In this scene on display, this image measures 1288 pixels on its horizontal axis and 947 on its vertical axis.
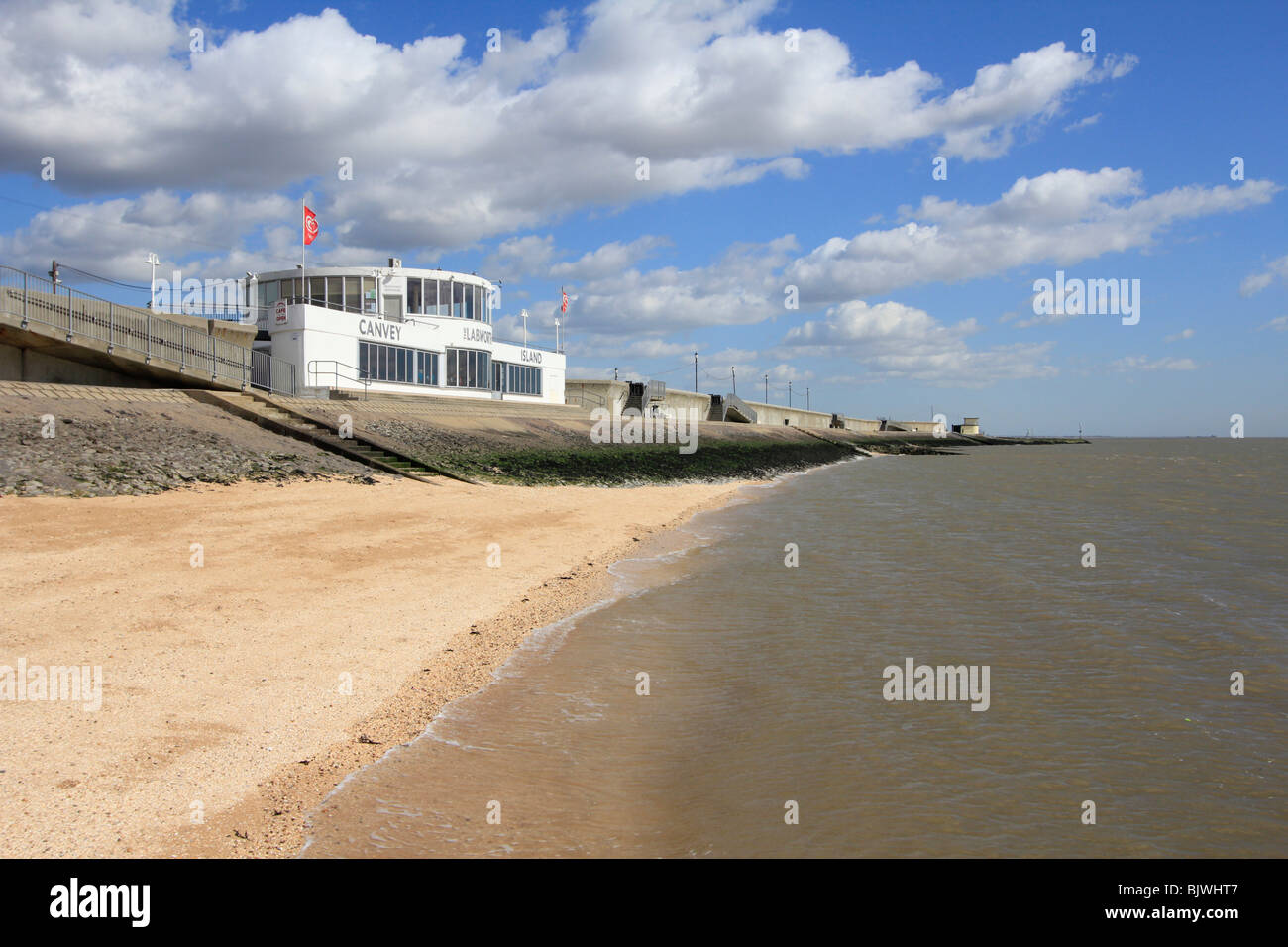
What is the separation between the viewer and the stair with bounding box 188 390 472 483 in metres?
22.6

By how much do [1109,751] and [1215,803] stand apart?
0.81 meters

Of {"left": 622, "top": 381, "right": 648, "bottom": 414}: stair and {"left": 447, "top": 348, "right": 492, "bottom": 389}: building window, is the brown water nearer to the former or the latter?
{"left": 447, "top": 348, "right": 492, "bottom": 389}: building window

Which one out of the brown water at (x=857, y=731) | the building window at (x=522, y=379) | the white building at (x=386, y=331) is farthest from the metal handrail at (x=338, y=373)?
the brown water at (x=857, y=731)

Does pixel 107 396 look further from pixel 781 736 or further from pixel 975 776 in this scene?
pixel 975 776

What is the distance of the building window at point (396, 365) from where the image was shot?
118 feet

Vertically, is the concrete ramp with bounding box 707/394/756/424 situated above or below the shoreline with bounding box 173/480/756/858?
above

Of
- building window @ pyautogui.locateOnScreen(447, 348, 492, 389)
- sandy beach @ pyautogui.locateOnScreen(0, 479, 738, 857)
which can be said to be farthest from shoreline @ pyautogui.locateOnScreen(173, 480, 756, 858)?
building window @ pyautogui.locateOnScreen(447, 348, 492, 389)

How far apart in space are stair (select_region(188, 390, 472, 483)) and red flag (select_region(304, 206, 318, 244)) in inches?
594

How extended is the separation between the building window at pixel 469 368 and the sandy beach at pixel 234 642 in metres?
26.0

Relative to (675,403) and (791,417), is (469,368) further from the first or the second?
(791,417)

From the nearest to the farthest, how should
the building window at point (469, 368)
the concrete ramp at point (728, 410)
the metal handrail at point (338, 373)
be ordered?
the metal handrail at point (338, 373)
the building window at point (469, 368)
the concrete ramp at point (728, 410)

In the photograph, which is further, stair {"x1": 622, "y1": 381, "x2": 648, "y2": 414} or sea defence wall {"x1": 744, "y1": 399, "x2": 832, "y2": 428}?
sea defence wall {"x1": 744, "y1": 399, "x2": 832, "y2": 428}

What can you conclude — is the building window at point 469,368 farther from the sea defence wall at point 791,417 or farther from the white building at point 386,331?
the sea defence wall at point 791,417
